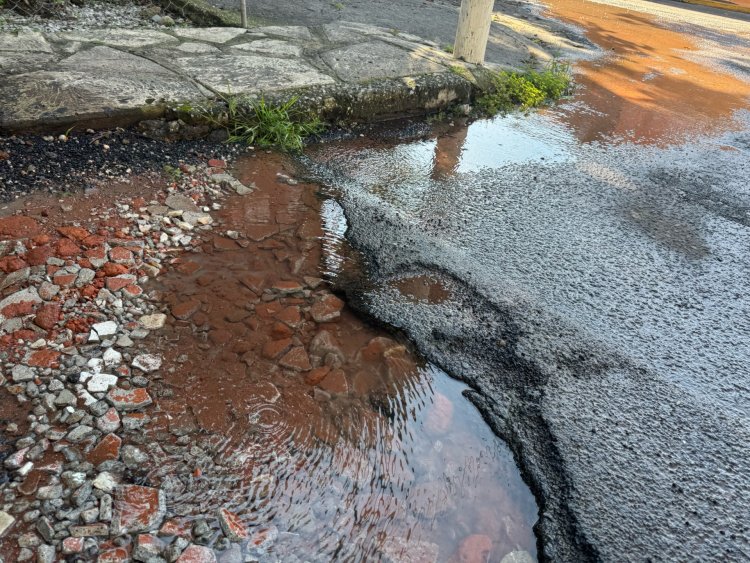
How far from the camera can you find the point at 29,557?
1360 mm

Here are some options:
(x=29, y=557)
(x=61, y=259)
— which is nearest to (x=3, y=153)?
(x=61, y=259)

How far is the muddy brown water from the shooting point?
1.55 m

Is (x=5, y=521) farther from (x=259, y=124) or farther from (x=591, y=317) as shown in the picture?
(x=259, y=124)

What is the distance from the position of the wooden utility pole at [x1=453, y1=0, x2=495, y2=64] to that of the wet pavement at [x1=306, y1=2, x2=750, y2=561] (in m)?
0.65

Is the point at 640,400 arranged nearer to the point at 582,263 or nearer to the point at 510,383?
the point at 510,383

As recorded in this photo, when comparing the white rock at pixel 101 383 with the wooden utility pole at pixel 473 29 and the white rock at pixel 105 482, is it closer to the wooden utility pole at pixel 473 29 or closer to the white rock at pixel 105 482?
the white rock at pixel 105 482

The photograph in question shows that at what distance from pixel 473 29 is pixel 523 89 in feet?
2.22

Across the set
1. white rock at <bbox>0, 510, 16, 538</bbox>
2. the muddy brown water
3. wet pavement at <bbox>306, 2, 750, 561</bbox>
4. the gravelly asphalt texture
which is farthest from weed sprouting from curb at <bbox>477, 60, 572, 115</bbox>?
white rock at <bbox>0, 510, 16, 538</bbox>

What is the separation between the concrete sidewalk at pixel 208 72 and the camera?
3.05 m

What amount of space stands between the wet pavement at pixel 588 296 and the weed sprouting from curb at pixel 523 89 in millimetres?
204

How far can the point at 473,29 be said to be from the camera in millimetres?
4488

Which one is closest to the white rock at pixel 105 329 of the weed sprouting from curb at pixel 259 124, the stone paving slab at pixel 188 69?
the stone paving slab at pixel 188 69

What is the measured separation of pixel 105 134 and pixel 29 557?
2328 mm

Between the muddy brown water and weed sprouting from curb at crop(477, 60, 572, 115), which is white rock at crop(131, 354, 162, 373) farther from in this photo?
weed sprouting from curb at crop(477, 60, 572, 115)
